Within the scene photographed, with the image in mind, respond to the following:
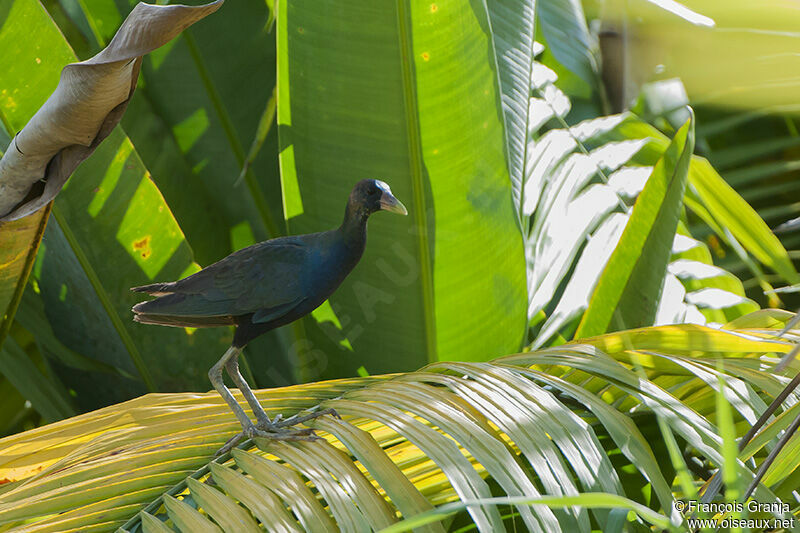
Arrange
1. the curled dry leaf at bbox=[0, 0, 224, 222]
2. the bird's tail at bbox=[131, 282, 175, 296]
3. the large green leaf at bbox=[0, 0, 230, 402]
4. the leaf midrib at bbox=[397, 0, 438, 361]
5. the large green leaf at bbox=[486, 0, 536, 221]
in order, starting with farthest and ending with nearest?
the large green leaf at bbox=[486, 0, 536, 221] → the large green leaf at bbox=[0, 0, 230, 402] → the leaf midrib at bbox=[397, 0, 438, 361] → the bird's tail at bbox=[131, 282, 175, 296] → the curled dry leaf at bbox=[0, 0, 224, 222]

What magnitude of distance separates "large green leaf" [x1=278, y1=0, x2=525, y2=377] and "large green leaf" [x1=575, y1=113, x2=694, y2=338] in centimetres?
17

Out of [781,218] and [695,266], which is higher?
[695,266]

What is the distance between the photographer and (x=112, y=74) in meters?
0.70

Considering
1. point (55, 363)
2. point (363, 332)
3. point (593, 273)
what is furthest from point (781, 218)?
point (55, 363)

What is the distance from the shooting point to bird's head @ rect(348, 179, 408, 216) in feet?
3.20

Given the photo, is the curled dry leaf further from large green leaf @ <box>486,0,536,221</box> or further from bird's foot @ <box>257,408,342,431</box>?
large green leaf @ <box>486,0,536,221</box>

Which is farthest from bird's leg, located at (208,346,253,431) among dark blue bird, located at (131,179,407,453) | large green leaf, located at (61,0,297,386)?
large green leaf, located at (61,0,297,386)

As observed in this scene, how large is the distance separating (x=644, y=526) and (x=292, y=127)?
848 mm

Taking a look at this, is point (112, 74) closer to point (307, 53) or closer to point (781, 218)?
point (307, 53)

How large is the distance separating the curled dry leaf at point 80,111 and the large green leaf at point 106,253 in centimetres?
51

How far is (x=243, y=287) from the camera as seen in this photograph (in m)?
1.01

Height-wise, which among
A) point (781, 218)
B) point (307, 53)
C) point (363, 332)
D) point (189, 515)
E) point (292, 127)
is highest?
point (307, 53)

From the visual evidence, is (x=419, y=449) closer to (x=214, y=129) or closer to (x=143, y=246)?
(x=143, y=246)

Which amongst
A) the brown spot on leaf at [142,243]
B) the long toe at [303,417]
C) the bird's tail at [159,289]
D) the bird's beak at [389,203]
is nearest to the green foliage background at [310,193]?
the brown spot on leaf at [142,243]
